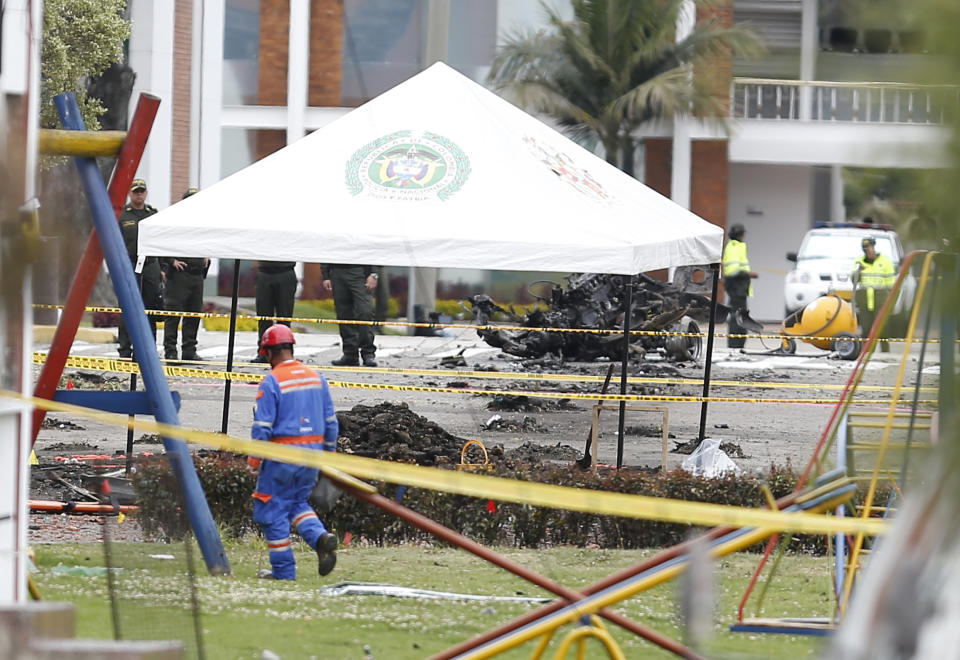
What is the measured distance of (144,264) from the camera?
14.7 meters

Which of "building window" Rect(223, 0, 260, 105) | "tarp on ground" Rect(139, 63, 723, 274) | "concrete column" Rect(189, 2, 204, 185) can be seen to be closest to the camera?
"tarp on ground" Rect(139, 63, 723, 274)

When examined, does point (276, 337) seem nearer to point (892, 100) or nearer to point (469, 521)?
point (469, 521)

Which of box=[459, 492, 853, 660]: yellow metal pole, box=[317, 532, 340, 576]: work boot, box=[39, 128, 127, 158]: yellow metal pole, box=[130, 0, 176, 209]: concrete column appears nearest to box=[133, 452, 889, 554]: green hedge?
box=[317, 532, 340, 576]: work boot

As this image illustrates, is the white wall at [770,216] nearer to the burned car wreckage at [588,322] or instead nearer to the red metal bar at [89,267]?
the burned car wreckage at [588,322]

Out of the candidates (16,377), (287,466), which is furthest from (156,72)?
(16,377)

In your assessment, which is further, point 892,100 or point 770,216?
point 770,216

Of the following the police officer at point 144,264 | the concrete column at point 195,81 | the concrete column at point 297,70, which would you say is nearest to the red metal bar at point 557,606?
the police officer at point 144,264

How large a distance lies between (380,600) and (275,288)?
8.38 meters

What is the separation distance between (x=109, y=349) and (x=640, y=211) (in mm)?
12423

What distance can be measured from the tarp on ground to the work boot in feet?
8.44

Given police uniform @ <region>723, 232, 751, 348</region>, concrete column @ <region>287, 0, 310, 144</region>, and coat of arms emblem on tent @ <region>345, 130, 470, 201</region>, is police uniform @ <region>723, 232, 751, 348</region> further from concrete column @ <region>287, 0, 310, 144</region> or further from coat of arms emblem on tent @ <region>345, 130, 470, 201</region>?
coat of arms emblem on tent @ <region>345, 130, 470, 201</region>

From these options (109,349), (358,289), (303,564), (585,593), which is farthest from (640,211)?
(109,349)

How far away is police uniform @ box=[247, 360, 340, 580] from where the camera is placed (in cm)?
767

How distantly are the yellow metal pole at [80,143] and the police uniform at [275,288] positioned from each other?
8.16 meters
